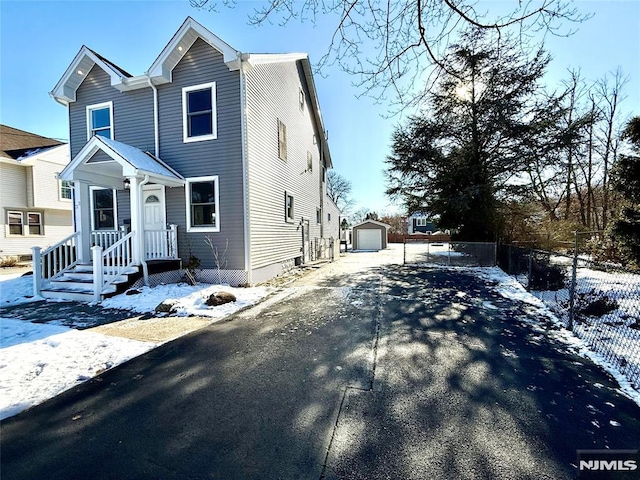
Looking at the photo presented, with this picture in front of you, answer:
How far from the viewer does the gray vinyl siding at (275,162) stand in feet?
31.2

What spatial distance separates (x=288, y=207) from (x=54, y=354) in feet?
32.1

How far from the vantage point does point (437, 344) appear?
453cm

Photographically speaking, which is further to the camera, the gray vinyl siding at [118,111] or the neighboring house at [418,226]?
the neighboring house at [418,226]

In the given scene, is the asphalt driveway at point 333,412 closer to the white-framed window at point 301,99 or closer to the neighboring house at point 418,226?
the white-framed window at point 301,99

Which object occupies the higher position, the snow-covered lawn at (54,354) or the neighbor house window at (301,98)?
the neighbor house window at (301,98)

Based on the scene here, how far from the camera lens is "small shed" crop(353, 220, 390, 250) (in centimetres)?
3028

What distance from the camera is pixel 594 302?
6551 millimetres

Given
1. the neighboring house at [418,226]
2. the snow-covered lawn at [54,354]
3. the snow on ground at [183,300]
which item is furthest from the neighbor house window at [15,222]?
the neighboring house at [418,226]

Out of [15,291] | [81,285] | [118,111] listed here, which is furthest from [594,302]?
[15,291]

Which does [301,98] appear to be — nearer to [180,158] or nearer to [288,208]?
Answer: [288,208]

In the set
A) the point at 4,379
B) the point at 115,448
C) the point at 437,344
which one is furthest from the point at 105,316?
the point at 437,344

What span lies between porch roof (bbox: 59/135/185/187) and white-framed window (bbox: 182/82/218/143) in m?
1.42

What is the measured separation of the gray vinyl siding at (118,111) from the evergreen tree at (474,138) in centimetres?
1321

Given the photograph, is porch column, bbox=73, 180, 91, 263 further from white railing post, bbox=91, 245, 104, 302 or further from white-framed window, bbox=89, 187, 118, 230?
white railing post, bbox=91, 245, 104, 302
